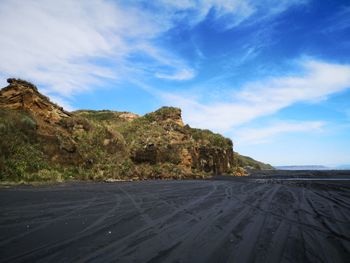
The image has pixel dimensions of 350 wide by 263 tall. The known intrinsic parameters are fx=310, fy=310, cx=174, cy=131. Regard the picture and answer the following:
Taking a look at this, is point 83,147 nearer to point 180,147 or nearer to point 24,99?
point 24,99

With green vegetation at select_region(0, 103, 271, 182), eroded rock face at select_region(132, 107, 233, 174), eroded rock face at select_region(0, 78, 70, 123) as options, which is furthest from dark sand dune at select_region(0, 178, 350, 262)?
eroded rock face at select_region(132, 107, 233, 174)

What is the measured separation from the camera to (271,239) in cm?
629

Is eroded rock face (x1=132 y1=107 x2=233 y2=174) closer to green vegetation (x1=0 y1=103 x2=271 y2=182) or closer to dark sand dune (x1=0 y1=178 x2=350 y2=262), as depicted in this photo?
green vegetation (x1=0 y1=103 x2=271 y2=182)

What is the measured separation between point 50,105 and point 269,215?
27.3 meters

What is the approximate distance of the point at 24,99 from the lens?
95.5ft

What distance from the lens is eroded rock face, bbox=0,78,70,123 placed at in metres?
28.7

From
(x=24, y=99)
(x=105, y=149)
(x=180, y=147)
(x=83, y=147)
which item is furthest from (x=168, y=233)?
(x=180, y=147)

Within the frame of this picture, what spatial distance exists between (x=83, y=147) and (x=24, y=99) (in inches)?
276

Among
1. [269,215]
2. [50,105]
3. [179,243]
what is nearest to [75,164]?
[50,105]

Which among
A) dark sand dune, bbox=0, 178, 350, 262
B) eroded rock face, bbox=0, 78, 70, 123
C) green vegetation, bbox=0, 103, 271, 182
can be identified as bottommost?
dark sand dune, bbox=0, 178, 350, 262

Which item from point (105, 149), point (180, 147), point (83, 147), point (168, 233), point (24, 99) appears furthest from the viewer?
point (180, 147)

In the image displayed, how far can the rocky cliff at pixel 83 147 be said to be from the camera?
23.5 metres

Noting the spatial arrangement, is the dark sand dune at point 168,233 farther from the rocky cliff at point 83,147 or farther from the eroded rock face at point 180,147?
the eroded rock face at point 180,147

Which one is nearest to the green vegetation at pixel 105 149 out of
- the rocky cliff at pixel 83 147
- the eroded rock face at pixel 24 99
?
the rocky cliff at pixel 83 147
